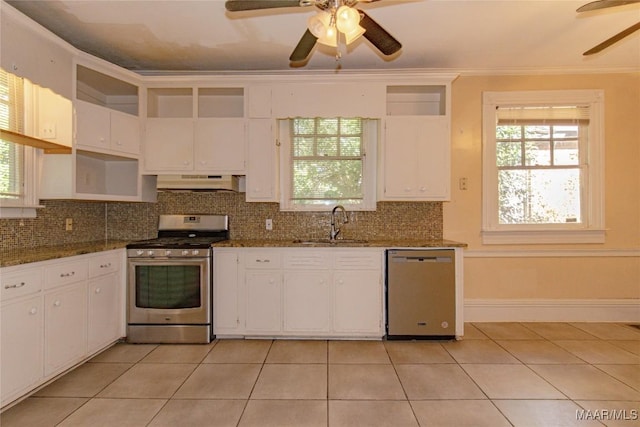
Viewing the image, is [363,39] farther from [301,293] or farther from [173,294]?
[173,294]

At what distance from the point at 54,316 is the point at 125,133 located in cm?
176

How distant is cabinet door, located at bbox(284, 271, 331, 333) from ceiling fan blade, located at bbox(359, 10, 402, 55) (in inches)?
77.5

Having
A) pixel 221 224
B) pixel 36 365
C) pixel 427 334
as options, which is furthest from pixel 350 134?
pixel 36 365

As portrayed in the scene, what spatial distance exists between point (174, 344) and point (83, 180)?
186cm

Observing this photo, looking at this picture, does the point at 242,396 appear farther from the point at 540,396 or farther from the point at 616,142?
the point at 616,142

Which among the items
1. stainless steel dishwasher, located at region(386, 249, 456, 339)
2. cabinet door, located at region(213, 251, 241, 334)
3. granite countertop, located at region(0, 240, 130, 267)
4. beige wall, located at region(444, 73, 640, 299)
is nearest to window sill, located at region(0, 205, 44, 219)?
granite countertop, located at region(0, 240, 130, 267)

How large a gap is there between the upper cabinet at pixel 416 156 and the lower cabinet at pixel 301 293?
0.75 metres

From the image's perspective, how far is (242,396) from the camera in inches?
92.4

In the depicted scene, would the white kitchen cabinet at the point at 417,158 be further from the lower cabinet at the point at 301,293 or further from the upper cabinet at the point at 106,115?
the upper cabinet at the point at 106,115

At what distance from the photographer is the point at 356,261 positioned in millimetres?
3316

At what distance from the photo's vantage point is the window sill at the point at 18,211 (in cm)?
269

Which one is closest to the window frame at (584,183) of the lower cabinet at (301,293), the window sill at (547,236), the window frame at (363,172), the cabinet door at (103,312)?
the window sill at (547,236)

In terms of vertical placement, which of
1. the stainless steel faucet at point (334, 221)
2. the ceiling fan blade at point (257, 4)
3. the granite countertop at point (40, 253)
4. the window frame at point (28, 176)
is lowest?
the granite countertop at point (40, 253)

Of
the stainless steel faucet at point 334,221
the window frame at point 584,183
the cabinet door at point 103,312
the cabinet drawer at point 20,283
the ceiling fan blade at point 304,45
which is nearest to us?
the cabinet drawer at point 20,283
